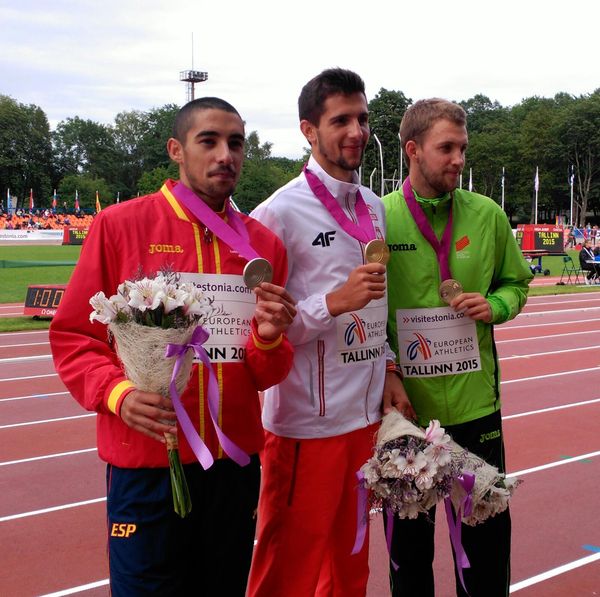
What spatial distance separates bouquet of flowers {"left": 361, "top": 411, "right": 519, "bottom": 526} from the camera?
250 cm

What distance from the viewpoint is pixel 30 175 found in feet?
275

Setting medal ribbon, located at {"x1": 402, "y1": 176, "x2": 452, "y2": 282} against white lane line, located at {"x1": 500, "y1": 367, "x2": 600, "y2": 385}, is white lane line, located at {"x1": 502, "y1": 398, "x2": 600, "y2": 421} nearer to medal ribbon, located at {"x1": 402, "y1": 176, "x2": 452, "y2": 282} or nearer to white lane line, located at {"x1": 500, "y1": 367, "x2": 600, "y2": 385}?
white lane line, located at {"x1": 500, "y1": 367, "x2": 600, "y2": 385}

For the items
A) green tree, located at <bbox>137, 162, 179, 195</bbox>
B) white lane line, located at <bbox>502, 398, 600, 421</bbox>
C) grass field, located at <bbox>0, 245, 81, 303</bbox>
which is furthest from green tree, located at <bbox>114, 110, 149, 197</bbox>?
white lane line, located at <bbox>502, 398, 600, 421</bbox>

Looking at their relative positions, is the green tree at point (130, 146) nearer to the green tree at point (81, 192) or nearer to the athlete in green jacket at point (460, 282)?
the green tree at point (81, 192)

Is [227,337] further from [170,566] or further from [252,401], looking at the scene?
[170,566]

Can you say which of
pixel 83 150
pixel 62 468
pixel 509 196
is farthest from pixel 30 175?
pixel 62 468

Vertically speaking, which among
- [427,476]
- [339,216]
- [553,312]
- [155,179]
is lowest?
[553,312]

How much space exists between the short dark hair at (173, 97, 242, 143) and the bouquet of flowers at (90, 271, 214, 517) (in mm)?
700

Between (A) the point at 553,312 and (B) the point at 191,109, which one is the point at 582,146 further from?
(B) the point at 191,109

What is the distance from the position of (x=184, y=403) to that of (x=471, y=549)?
1.52m

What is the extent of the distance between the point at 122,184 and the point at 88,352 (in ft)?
303

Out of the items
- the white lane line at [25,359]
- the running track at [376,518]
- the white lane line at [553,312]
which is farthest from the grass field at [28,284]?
the running track at [376,518]

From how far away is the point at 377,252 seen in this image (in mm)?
2816

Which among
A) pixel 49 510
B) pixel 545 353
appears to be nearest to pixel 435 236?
pixel 49 510
